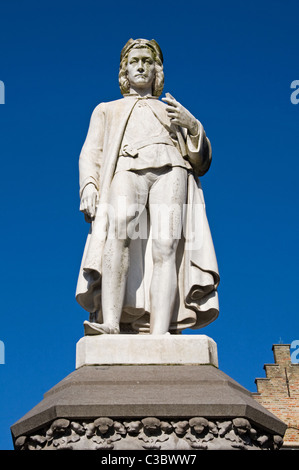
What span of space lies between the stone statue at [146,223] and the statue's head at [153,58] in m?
0.41

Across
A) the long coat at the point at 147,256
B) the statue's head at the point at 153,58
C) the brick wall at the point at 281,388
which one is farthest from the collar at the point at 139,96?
the brick wall at the point at 281,388

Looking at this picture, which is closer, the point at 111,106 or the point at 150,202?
the point at 150,202

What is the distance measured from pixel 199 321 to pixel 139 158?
5.82 ft

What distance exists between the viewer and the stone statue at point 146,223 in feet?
22.1

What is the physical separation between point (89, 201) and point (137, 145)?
81cm

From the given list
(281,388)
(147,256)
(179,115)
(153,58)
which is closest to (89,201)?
(147,256)

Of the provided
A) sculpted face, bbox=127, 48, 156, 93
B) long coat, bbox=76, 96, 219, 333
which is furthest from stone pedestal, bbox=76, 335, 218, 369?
sculpted face, bbox=127, 48, 156, 93

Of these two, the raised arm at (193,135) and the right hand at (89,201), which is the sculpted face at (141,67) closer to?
the raised arm at (193,135)

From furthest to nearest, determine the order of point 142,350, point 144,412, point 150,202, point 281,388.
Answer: point 281,388 < point 150,202 < point 142,350 < point 144,412

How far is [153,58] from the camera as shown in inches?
318

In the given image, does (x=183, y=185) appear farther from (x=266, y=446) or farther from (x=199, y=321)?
(x=266, y=446)

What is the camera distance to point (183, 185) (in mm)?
7266

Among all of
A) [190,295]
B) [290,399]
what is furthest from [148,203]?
[290,399]

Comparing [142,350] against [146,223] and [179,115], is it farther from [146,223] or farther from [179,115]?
[179,115]
